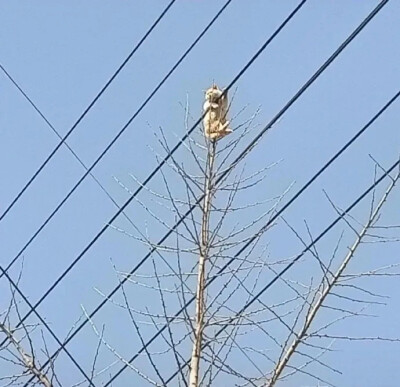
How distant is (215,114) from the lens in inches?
146

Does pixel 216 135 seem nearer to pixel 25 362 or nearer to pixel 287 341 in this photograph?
pixel 287 341

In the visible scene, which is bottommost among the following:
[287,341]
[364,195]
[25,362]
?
[25,362]

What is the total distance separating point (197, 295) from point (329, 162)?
717mm

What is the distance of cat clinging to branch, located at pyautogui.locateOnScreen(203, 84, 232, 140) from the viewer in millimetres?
3621

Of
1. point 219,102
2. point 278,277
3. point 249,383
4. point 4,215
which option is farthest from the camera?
point 4,215

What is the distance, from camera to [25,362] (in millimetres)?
3449

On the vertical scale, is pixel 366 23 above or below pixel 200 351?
above

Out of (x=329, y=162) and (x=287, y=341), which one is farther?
(x=329, y=162)

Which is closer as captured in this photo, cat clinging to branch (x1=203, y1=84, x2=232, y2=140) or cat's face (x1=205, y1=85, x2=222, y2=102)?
cat clinging to branch (x1=203, y1=84, x2=232, y2=140)

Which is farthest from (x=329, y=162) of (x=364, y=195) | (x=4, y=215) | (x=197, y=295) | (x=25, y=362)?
(x=4, y=215)

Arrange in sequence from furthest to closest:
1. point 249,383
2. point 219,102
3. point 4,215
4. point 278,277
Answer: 1. point 4,215
2. point 219,102
3. point 278,277
4. point 249,383

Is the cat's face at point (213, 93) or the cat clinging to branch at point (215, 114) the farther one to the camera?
the cat's face at point (213, 93)

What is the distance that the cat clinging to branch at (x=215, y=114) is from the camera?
362cm

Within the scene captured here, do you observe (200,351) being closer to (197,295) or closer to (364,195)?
(197,295)
